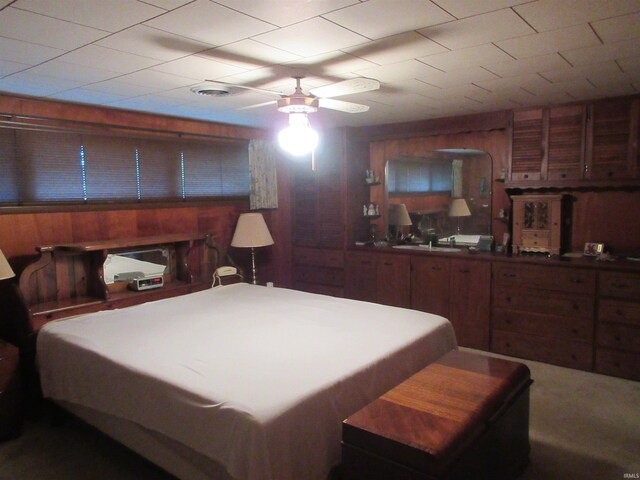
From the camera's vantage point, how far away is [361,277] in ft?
16.5

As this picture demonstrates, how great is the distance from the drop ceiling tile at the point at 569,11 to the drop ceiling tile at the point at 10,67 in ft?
8.58

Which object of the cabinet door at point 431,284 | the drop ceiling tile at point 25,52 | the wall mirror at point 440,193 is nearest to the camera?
the drop ceiling tile at point 25,52

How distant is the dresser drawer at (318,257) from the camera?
5.21 metres

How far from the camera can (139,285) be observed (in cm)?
385

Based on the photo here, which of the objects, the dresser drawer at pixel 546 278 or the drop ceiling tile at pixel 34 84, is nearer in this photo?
the drop ceiling tile at pixel 34 84

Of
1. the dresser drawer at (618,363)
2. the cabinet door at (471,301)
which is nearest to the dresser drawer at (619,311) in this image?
the dresser drawer at (618,363)

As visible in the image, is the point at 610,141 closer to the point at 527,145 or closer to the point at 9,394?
the point at 527,145

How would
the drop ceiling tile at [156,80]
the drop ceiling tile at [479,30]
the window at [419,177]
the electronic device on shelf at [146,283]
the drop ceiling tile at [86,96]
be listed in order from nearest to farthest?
the drop ceiling tile at [479,30] → the drop ceiling tile at [156,80] → the drop ceiling tile at [86,96] → the electronic device on shelf at [146,283] → the window at [419,177]

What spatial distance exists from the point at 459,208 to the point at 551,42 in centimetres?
260

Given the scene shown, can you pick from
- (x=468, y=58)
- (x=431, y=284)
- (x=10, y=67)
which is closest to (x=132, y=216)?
(x=10, y=67)

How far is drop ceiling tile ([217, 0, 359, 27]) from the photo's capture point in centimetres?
176

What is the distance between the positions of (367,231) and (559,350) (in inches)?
95.4

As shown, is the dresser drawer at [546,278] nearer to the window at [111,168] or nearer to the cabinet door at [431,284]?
the cabinet door at [431,284]

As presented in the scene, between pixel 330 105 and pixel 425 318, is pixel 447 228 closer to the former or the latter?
pixel 425 318
